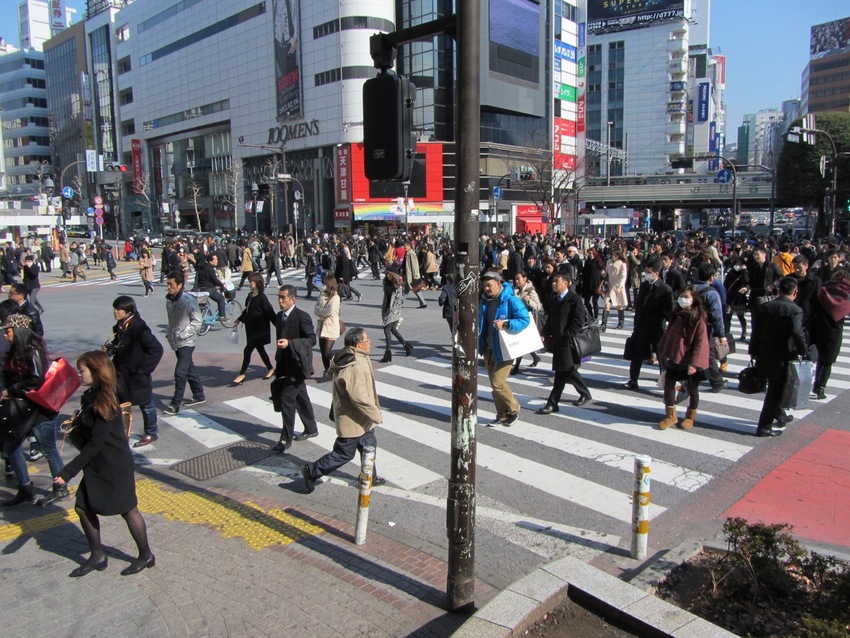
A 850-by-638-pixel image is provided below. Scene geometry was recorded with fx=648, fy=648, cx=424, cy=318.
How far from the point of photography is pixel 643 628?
3523 millimetres

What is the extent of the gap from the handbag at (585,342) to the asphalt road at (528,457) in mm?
806

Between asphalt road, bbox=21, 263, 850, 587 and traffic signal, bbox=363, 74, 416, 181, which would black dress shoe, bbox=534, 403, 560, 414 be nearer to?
asphalt road, bbox=21, 263, 850, 587

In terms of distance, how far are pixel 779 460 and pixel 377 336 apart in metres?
9.03

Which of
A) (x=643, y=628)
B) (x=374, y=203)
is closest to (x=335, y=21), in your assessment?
(x=374, y=203)

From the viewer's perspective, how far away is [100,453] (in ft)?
14.9

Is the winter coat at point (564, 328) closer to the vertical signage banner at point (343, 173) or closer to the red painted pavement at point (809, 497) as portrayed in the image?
the red painted pavement at point (809, 497)

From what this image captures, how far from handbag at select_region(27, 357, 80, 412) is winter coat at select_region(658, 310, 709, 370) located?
6.18 m

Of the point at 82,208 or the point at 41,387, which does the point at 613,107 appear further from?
the point at 41,387

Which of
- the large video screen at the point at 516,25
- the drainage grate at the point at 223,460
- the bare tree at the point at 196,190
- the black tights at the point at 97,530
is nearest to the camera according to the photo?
the black tights at the point at 97,530

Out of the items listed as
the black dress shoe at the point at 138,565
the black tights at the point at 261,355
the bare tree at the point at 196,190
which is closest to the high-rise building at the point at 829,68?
the bare tree at the point at 196,190

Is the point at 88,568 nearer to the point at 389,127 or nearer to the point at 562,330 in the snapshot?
the point at 389,127

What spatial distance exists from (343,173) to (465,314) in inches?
2330

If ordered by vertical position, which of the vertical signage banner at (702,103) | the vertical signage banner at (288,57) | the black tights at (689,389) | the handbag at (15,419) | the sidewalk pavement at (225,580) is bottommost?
the sidewalk pavement at (225,580)

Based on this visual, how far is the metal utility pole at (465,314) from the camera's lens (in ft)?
12.5
